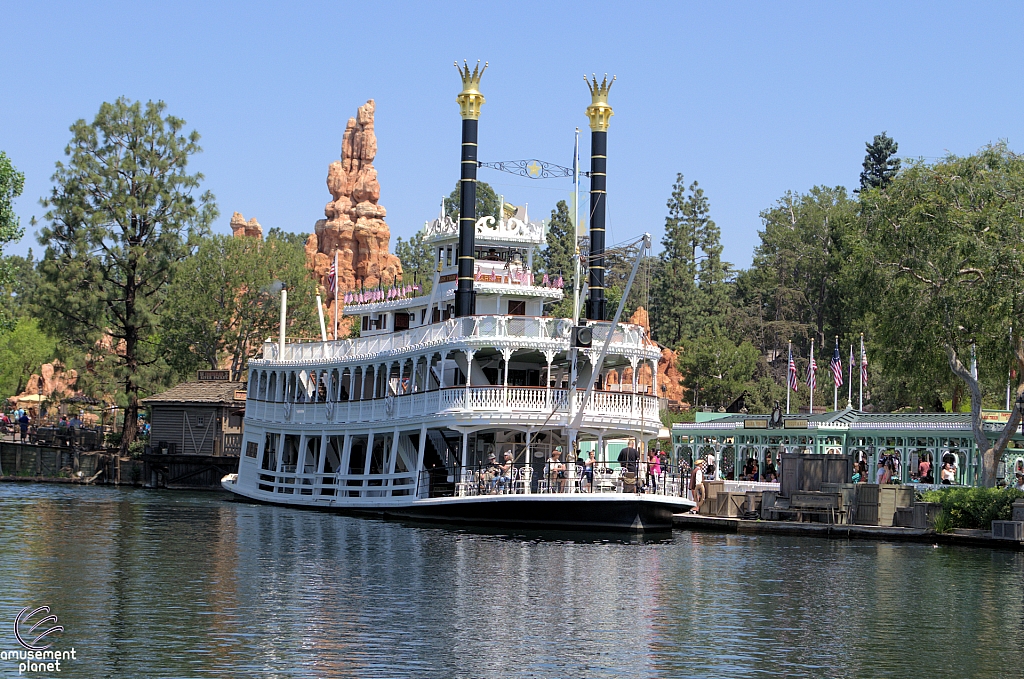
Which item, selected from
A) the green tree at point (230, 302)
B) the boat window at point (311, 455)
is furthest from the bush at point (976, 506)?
the green tree at point (230, 302)

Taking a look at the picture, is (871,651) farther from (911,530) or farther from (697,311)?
(697,311)

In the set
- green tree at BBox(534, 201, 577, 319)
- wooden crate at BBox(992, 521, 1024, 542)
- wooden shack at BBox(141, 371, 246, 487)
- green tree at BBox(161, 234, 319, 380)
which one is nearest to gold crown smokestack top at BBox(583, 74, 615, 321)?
wooden crate at BBox(992, 521, 1024, 542)

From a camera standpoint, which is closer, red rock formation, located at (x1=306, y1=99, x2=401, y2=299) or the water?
the water

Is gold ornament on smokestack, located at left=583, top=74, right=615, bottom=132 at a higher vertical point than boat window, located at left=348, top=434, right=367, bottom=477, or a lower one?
higher

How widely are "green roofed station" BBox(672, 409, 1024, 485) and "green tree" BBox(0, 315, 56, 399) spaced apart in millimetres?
59423

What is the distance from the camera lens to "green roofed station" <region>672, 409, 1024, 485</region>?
1721 inches

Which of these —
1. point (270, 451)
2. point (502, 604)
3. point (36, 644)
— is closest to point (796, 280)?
point (270, 451)

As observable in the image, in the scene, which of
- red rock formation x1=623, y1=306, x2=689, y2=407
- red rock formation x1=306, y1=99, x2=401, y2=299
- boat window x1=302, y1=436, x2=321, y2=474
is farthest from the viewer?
red rock formation x1=306, y1=99, x2=401, y2=299

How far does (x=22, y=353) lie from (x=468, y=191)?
211 ft

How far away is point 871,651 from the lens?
817 inches

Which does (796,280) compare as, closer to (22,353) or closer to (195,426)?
(195,426)

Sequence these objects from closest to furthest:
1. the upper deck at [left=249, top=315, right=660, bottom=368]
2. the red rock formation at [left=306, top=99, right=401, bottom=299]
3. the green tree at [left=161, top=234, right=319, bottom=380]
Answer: the upper deck at [left=249, top=315, right=660, bottom=368], the green tree at [left=161, top=234, right=319, bottom=380], the red rock formation at [left=306, top=99, right=401, bottom=299]

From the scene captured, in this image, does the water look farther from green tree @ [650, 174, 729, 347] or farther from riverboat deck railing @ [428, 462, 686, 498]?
green tree @ [650, 174, 729, 347]

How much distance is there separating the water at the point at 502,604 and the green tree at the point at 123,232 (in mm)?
29458
